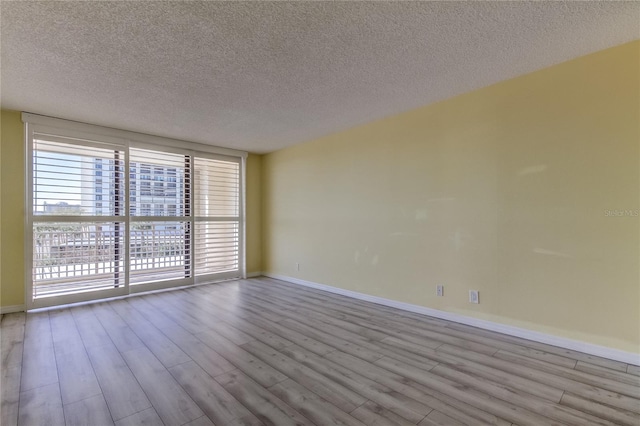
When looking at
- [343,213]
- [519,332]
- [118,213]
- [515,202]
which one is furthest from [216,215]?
[519,332]

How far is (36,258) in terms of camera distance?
3.68 m

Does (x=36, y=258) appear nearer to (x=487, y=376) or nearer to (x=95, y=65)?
(x=95, y=65)

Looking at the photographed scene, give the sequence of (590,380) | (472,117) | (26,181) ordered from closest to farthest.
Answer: (590,380)
(472,117)
(26,181)

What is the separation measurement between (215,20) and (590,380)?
3.56 meters

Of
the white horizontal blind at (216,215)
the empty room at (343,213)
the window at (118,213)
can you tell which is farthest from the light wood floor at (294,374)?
the white horizontal blind at (216,215)

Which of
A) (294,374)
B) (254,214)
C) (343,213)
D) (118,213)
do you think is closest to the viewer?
(294,374)

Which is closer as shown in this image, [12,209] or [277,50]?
[277,50]

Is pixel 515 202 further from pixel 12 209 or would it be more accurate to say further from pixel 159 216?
pixel 12 209

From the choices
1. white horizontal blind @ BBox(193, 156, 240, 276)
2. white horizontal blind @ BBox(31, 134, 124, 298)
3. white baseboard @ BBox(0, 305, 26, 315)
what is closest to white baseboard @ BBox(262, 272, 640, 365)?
white horizontal blind @ BBox(193, 156, 240, 276)

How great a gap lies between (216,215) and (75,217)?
6.55 ft

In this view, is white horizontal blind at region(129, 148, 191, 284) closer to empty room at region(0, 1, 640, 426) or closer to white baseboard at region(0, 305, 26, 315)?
empty room at region(0, 1, 640, 426)

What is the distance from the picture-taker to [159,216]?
4621 millimetres

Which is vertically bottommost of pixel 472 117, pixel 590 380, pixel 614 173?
pixel 590 380

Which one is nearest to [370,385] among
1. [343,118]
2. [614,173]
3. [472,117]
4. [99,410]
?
[99,410]
